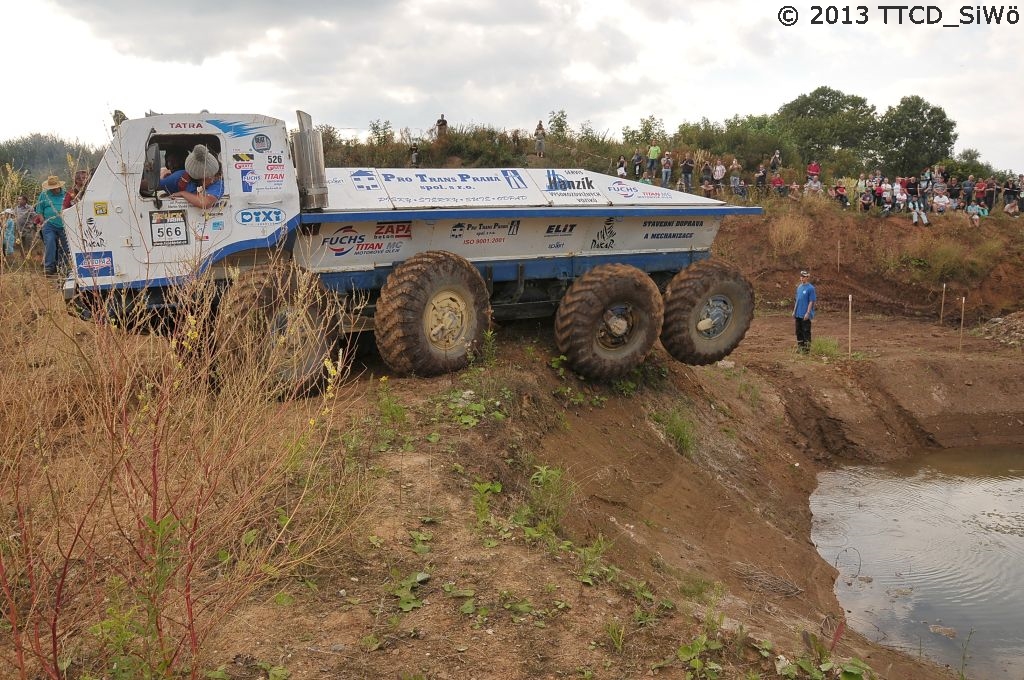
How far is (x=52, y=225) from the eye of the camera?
9.99 meters

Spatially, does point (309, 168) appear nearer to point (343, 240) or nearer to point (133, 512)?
point (343, 240)

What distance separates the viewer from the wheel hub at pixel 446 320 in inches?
344

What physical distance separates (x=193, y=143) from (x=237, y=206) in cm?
70

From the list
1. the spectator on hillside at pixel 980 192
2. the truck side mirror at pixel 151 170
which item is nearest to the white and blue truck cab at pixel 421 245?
the truck side mirror at pixel 151 170

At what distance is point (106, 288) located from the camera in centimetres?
754

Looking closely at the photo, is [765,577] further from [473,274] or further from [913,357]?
[913,357]

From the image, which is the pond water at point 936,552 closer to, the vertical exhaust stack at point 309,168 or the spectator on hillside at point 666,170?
the vertical exhaust stack at point 309,168

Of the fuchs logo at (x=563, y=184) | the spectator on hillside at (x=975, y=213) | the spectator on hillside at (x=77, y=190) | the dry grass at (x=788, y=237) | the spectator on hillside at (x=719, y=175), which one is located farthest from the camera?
the spectator on hillside at (x=719, y=175)

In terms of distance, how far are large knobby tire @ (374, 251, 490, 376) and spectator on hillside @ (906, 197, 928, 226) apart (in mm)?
18050

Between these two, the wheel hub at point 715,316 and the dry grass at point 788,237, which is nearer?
the wheel hub at point 715,316

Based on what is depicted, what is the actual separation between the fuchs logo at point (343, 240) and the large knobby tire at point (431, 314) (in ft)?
1.60

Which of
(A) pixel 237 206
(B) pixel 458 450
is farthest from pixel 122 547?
(A) pixel 237 206

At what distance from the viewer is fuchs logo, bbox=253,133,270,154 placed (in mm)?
8141

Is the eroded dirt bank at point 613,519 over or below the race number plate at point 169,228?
below
